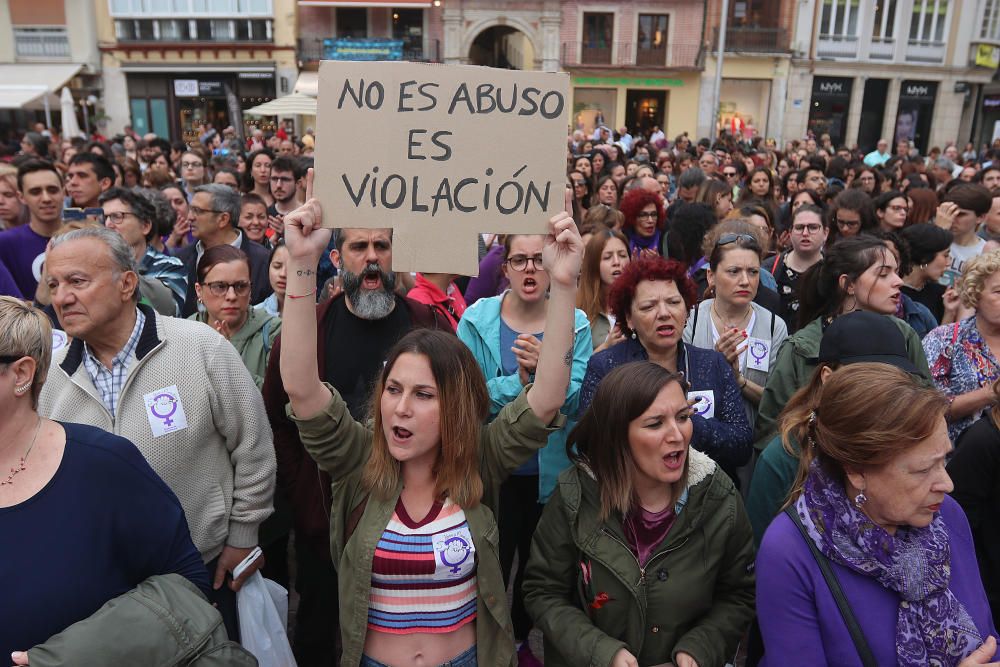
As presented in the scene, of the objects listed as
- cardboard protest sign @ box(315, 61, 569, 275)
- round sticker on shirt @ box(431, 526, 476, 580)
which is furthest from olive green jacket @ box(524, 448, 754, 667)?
cardboard protest sign @ box(315, 61, 569, 275)

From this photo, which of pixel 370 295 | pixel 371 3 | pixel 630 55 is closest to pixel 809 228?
pixel 370 295

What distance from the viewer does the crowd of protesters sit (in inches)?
74.6

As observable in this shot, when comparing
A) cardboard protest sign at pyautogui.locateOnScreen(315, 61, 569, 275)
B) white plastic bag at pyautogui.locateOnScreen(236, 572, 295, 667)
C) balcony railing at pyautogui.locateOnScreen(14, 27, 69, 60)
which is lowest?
white plastic bag at pyautogui.locateOnScreen(236, 572, 295, 667)

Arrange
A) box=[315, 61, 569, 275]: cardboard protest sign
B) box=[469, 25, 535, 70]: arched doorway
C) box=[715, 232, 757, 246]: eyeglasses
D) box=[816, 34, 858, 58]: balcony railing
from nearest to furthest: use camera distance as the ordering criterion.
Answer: box=[315, 61, 569, 275]: cardboard protest sign, box=[715, 232, 757, 246]: eyeglasses, box=[816, 34, 858, 58]: balcony railing, box=[469, 25, 535, 70]: arched doorway

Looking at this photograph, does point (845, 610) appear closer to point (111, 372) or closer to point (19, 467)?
point (19, 467)

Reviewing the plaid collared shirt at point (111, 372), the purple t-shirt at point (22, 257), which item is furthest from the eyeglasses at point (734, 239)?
the purple t-shirt at point (22, 257)

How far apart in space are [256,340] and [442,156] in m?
1.89

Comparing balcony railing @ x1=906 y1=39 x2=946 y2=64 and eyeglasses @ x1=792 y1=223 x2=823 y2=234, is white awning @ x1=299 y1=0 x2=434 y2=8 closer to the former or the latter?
balcony railing @ x1=906 y1=39 x2=946 y2=64

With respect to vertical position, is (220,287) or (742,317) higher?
(220,287)

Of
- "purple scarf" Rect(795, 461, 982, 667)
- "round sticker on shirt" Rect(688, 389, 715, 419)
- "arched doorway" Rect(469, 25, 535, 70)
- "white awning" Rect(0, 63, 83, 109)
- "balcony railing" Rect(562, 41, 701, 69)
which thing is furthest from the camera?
"arched doorway" Rect(469, 25, 535, 70)

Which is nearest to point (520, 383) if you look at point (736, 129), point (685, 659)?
point (685, 659)

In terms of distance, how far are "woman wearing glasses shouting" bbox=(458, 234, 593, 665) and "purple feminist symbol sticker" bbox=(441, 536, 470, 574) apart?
94cm

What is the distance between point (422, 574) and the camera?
7.30 feet

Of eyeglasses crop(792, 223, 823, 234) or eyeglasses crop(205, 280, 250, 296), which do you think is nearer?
eyeglasses crop(205, 280, 250, 296)
